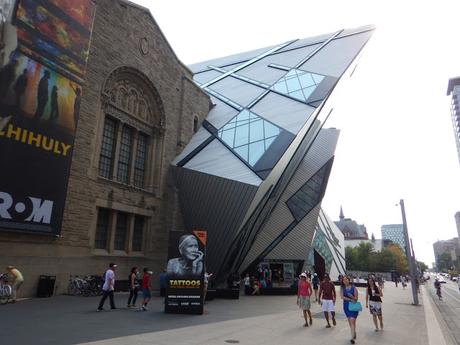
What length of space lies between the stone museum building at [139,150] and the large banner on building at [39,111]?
2.1 inches

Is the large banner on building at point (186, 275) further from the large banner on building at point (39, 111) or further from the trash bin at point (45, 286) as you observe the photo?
the large banner on building at point (39, 111)

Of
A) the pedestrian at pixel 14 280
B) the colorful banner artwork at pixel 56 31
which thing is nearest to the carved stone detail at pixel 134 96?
the colorful banner artwork at pixel 56 31

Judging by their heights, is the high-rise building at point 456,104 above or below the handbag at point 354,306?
above

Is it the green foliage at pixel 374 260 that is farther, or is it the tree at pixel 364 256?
the tree at pixel 364 256

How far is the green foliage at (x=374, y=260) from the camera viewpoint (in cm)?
9036

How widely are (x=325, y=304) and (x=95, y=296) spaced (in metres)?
10.8

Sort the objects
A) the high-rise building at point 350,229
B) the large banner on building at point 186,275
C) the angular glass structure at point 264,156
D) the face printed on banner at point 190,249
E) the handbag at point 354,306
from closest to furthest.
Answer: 1. the handbag at point 354,306
2. the large banner on building at point 186,275
3. the face printed on banner at point 190,249
4. the angular glass structure at point 264,156
5. the high-rise building at point 350,229

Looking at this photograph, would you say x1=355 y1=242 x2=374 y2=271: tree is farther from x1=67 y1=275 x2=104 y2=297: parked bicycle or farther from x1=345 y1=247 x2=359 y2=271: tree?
x1=67 y1=275 x2=104 y2=297: parked bicycle

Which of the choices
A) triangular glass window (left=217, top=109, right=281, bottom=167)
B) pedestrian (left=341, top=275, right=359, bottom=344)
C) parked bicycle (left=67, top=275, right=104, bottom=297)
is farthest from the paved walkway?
triangular glass window (left=217, top=109, right=281, bottom=167)

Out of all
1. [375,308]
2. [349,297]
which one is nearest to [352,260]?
[375,308]

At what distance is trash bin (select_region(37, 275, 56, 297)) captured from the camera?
1538 cm

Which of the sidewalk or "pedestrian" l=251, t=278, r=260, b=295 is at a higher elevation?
"pedestrian" l=251, t=278, r=260, b=295

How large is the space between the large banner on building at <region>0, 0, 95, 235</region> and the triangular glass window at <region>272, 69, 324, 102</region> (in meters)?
16.8

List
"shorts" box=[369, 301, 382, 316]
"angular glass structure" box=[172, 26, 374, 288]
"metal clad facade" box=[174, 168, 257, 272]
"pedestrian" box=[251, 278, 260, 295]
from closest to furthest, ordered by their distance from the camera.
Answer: "shorts" box=[369, 301, 382, 316]
"metal clad facade" box=[174, 168, 257, 272]
"angular glass structure" box=[172, 26, 374, 288]
"pedestrian" box=[251, 278, 260, 295]
